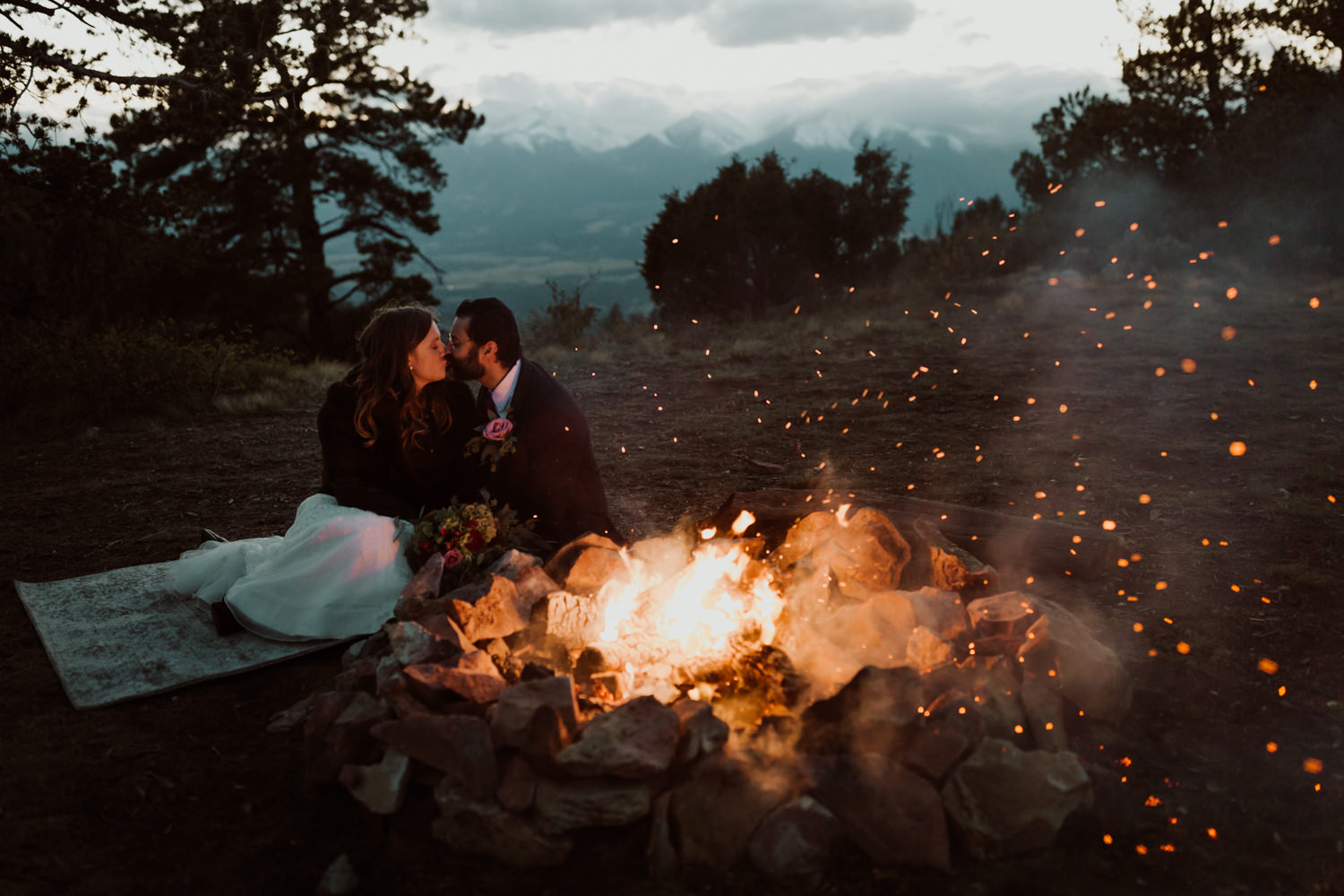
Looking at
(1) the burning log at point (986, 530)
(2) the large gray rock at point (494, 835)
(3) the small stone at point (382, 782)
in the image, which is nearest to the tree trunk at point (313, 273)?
(1) the burning log at point (986, 530)

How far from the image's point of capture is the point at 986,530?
4.88m

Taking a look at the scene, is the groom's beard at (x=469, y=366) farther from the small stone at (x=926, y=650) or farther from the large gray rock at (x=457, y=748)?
the small stone at (x=926, y=650)

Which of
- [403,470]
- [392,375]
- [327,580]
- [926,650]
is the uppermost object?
[392,375]

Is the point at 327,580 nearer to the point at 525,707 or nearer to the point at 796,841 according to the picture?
the point at 525,707

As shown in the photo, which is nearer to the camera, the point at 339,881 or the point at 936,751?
the point at 339,881

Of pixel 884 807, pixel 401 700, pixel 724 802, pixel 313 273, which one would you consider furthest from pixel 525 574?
pixel 313 273

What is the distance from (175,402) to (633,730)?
980 cm

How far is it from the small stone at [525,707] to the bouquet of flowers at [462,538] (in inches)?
49.3

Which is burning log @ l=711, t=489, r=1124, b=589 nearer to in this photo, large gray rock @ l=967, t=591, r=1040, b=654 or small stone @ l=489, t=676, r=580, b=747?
large gray rock @ l=967, t=591, r=1040, b=654

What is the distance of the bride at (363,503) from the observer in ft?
14.6

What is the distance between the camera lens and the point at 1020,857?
2799mm

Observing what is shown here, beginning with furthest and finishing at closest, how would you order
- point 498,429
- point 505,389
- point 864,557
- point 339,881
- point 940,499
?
1. point 940,499
2. point 505,389
3. point 498,429
4. point 864,557
5. point 339,881

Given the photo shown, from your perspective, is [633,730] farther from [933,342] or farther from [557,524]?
[933,342]

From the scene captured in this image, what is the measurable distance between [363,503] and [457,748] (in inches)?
88.4
